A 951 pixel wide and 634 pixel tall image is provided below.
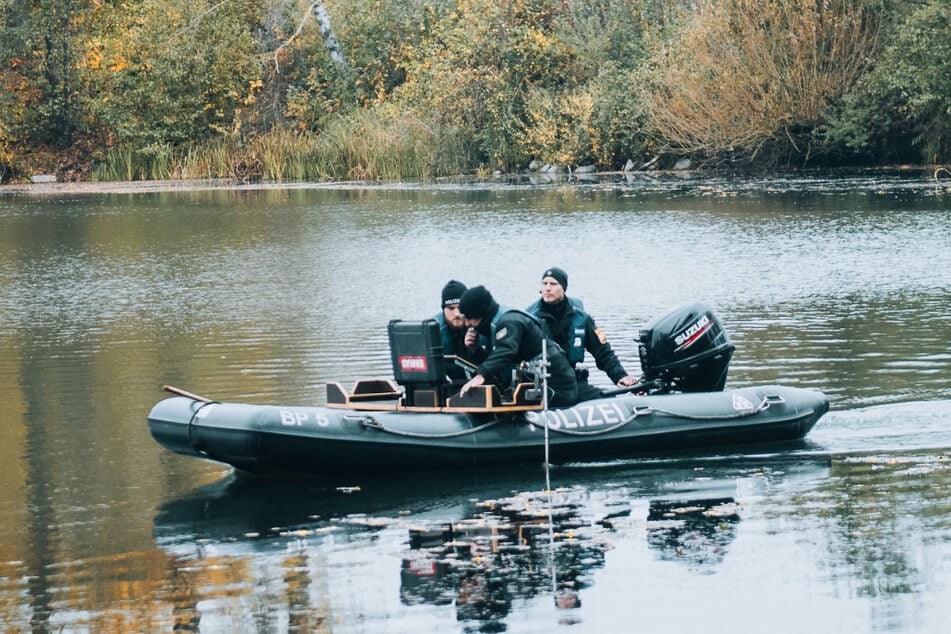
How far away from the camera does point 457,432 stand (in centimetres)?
930

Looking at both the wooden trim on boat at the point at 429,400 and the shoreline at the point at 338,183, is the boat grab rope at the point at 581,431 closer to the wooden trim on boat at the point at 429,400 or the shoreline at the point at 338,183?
the wooden trim on boat at the point at 429,400

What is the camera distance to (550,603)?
681 cm

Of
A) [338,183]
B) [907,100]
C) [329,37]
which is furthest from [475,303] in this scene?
[329,37]

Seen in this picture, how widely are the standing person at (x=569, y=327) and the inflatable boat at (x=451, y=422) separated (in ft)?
0.97

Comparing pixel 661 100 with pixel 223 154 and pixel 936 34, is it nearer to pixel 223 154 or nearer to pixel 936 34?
pixel 936 34

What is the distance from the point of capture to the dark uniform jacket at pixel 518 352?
30.9ft

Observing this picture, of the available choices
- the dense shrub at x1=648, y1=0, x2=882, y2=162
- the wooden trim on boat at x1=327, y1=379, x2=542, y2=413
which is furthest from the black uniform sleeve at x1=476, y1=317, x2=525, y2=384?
the dense shrub at x1=648, y1=0, x2=882, y2=162

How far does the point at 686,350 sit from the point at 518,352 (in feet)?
4.02

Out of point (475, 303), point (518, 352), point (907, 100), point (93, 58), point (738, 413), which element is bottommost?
→ point (738, 413)

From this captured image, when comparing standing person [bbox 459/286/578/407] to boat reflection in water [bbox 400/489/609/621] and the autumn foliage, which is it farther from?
the autumn foliage

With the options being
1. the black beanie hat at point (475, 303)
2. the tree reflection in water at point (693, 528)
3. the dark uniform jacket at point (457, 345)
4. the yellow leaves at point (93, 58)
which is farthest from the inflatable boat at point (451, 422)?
the yellow leaves at point (93, 58)

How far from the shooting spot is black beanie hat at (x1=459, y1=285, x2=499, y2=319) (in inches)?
376

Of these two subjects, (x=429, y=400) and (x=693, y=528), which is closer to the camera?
(x=693, y=528)

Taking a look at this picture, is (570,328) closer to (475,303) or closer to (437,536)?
(475,303)
